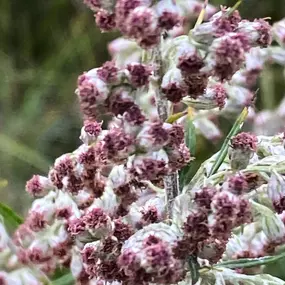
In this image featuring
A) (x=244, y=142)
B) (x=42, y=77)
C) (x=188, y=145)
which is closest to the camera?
(x=244, y=142)

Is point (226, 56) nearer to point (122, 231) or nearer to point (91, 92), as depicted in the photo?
point (91, 92)

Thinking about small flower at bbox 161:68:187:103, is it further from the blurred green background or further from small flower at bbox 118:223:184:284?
the blurred green background

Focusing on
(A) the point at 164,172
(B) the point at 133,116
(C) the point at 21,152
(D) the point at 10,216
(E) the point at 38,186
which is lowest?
(C) the point at 21,152

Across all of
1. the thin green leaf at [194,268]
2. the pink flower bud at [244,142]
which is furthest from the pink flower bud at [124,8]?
the thin green leaf at [194,268]

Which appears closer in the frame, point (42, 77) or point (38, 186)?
point (38, 186)

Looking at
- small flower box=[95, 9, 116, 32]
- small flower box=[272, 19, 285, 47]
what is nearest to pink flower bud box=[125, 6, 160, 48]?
small flower box=[95, 9, 116, 32]

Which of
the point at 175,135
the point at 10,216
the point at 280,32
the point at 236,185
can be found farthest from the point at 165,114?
the point at 280,32

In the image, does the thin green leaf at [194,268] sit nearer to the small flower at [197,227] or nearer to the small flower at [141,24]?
the small flower at [197,227]
